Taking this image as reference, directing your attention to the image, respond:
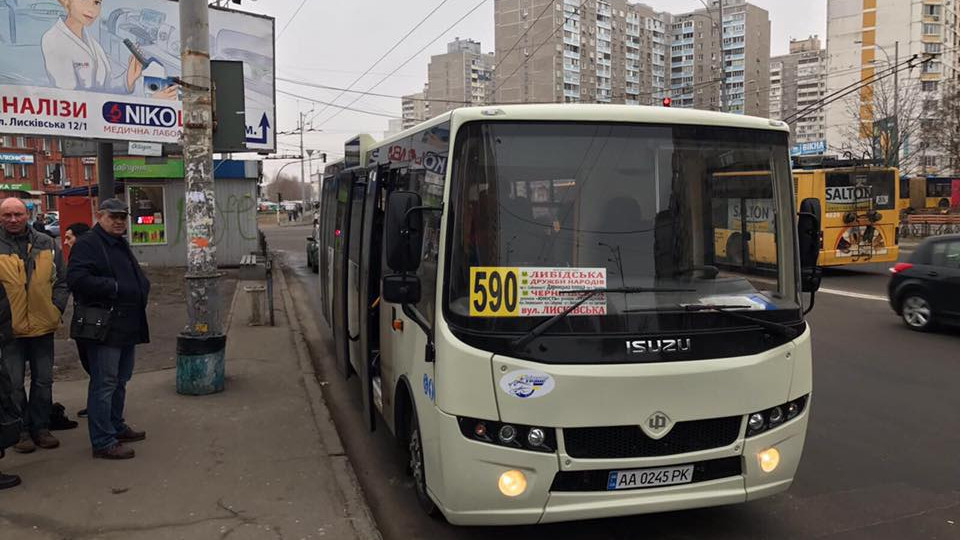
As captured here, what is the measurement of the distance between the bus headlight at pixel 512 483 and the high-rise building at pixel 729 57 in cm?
3057

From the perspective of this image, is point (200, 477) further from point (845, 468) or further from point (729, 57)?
point (729, 57)

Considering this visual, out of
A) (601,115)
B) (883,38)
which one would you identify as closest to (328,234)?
(601,115)

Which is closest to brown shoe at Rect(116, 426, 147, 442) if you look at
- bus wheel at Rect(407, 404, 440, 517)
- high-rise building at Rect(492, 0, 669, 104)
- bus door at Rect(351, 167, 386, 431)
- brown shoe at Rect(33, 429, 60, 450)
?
brown shoe at Rect(33, 429, 60, 450)

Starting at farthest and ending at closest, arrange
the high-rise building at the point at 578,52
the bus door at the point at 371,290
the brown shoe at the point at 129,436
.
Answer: the high-rise building at the point at 578,52, the brown shoe at the point at 129,436, the bus door at the point at 371,290

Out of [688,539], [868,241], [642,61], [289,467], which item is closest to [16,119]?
[289,467]

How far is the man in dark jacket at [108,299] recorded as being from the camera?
5109 millimetres

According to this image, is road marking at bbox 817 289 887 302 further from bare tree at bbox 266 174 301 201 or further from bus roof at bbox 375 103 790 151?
bare tree at bbox 266 174 301 201

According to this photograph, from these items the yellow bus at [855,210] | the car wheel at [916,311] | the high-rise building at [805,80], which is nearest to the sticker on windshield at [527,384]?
the car wheel at [916,311]

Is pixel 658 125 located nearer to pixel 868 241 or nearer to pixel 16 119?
pixel 16 119

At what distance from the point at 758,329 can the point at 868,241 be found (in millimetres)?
16719

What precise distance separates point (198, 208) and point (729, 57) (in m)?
42.0

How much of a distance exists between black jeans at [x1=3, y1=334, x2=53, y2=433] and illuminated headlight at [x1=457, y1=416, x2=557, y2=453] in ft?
11.8

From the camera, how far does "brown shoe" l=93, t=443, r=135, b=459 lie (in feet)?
17.6

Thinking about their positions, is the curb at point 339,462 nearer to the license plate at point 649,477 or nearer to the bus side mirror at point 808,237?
the license plate at point 649,477
